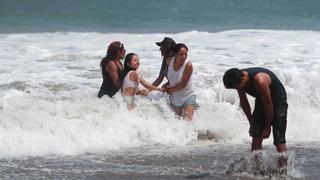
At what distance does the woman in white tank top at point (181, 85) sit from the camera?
27.7 ft

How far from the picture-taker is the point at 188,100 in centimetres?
866

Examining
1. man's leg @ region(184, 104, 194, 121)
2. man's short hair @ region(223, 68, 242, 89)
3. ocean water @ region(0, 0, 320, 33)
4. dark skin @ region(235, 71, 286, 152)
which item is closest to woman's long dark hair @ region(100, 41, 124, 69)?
man's leg @ region(184, 104, 194, 121)

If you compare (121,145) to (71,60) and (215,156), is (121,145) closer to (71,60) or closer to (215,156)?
(215,156)

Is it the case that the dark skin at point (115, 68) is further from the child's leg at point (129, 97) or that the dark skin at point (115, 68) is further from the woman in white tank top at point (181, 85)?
the woman in white tank top at point (181, 85)

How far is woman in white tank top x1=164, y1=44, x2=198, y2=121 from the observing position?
843 cm

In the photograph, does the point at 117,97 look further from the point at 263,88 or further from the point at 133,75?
the point at 263,88

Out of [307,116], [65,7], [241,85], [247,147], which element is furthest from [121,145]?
[65,7]

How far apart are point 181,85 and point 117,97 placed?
959mm

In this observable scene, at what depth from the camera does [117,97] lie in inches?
356

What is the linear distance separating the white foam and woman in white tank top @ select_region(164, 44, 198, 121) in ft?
0.64

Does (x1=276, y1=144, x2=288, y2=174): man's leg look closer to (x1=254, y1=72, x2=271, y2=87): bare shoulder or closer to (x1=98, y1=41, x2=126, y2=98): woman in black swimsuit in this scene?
(x1=254, y1=72, x2=271, y2=87): bare shoulder

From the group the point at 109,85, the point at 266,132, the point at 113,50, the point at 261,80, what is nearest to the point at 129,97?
the point at 109,85

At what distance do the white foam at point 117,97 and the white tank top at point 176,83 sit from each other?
→ 306 millimetres

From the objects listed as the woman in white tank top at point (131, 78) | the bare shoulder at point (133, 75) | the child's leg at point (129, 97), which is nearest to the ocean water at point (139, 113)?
the child's leg at point (129, 97)
